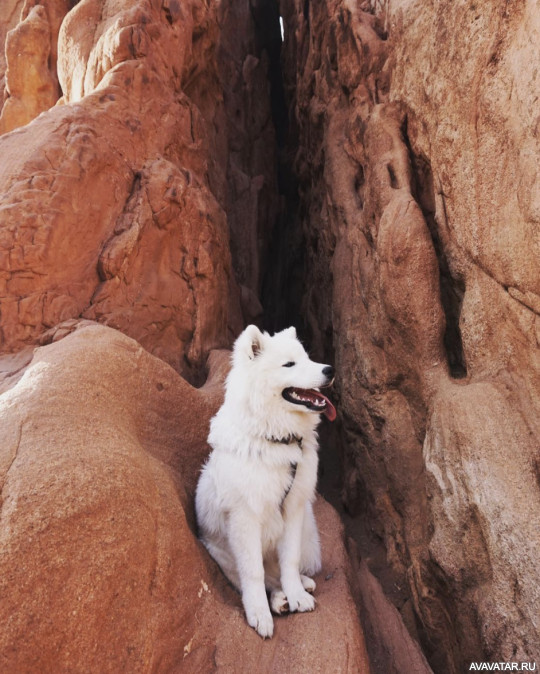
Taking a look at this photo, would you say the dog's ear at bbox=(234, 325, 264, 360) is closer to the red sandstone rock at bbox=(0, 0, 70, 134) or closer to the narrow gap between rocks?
the narrow gap between rocks

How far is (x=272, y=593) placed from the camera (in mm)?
3459

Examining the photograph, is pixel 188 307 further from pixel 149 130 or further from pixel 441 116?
pixel 441 116

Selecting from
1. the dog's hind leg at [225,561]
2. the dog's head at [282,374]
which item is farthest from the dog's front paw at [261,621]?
the dog's head at [282,374]

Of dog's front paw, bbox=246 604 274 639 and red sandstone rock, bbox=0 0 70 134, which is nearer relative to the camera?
dog's front paw, bbox=246 604 274 639

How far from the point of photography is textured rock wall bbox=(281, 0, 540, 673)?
365 cm

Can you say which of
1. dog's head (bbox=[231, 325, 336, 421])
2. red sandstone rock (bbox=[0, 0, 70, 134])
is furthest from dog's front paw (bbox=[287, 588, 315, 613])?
red sandstone rock (bbox=[0, 0, 70, 134])

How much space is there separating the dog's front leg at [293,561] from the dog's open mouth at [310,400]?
0.73 meters

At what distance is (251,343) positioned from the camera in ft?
12.2

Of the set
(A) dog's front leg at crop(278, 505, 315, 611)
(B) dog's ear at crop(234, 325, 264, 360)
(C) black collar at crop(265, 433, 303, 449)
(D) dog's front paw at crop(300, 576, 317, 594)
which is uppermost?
(B) dog's ear at crop(234, 325, 264, 360)

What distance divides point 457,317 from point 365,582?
2.84 m

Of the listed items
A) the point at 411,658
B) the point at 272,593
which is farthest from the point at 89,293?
the point at 411,658

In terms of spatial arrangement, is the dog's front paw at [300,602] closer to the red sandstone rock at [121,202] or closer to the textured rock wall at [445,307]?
the textured rock wall at [445,307]

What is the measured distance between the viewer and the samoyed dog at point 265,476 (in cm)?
333

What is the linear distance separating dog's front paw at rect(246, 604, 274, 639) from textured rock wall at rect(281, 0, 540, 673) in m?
1.68
